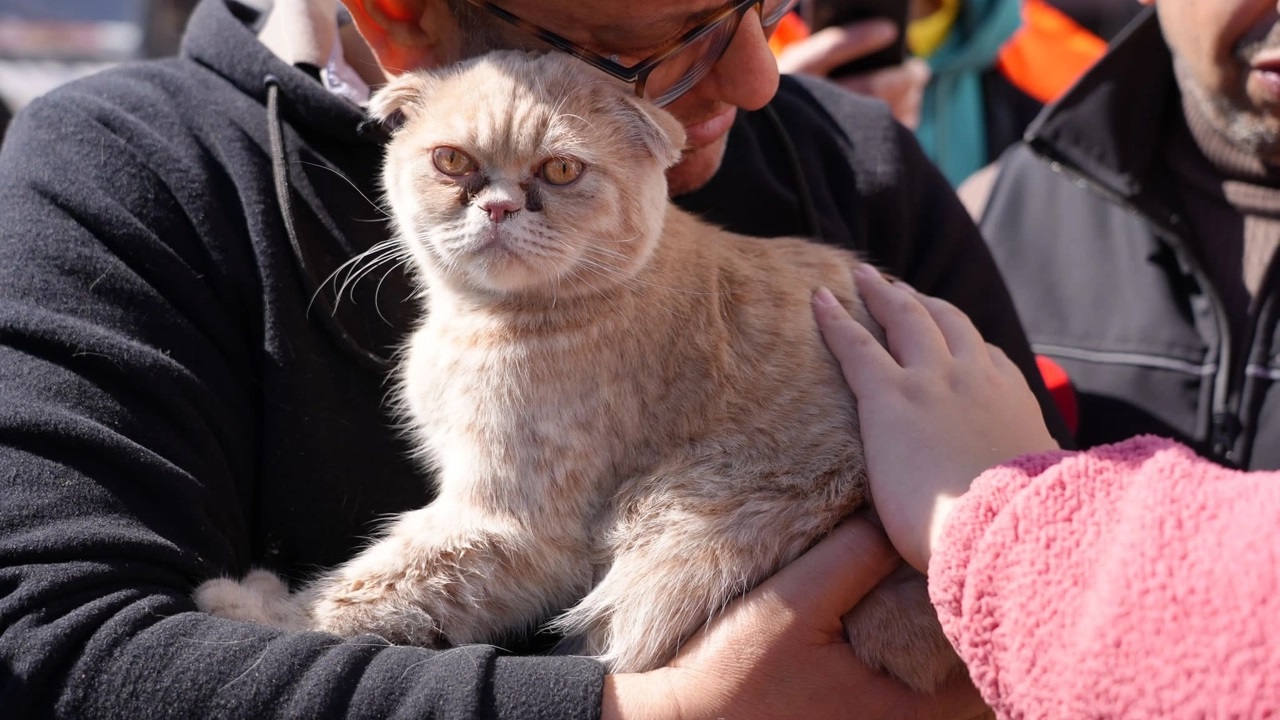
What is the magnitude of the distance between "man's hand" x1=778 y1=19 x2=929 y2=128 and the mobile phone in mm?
22

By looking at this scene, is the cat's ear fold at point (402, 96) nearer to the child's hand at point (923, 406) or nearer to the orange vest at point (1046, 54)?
the child's hand at point (923, 406)

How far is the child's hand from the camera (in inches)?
52.9

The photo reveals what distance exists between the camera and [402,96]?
1.53 m

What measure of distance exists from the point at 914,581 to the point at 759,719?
33 cm

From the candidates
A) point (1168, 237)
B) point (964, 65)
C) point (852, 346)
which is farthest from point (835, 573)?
point (964, 65)

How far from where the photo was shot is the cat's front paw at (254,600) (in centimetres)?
136

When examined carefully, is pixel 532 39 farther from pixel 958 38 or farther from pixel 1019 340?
pixel 958 38

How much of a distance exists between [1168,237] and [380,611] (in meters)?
2.11

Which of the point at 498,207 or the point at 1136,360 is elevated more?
the point at 498,207

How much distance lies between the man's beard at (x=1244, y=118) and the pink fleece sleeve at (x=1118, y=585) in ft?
5.04

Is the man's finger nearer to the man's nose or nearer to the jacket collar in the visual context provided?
the man's nose

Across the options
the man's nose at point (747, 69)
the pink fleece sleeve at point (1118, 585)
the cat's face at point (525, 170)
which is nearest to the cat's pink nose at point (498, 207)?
the cat's face at point (525, 170)

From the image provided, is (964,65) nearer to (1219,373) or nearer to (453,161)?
(1219,373)

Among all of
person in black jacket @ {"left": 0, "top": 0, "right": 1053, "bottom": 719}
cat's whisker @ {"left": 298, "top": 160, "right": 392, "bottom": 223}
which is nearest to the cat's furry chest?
person in black jacket @ {"left": 0, "top": 0, "right": 1053, "bottom": 719}
